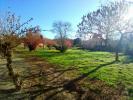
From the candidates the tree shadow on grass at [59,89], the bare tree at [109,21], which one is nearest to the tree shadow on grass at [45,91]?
the tree shadow on grass at [59,89]

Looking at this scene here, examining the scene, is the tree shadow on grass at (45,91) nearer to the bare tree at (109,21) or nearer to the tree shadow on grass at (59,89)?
the tree shadow on grass at (59,89)

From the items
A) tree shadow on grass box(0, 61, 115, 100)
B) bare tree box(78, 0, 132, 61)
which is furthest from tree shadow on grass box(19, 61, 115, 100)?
bare tree box(78, 0, 132, 61)

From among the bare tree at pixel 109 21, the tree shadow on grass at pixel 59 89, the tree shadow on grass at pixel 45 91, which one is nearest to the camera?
the tree shadow on grass at pixel 45 91

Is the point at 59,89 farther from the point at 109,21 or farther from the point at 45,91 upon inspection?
the point at 109,21

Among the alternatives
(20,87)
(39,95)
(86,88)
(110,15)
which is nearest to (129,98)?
(86,88)

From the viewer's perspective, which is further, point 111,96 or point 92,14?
point 92,14

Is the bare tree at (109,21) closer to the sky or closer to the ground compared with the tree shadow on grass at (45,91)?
closer to the sky

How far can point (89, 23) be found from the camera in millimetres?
32219

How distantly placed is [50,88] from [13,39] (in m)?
3.66

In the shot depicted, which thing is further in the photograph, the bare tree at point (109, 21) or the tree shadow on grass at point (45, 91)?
the bare tree at point (109, 21)

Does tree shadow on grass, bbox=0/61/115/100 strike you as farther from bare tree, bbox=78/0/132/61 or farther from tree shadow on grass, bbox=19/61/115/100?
bare tree, bbox=78/0/132/61

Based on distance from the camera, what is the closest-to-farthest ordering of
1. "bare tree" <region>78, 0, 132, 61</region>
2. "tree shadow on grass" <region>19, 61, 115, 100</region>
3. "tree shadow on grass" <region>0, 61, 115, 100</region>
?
"tree shadow on grass" <region>0, 61, 115, 100</region>
"tree shadow on grass" <region>19, 61, 115, 100</region>
"bare tree" <region>78, 0, 132, 61</region>

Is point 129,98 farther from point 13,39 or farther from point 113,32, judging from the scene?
point 113,32

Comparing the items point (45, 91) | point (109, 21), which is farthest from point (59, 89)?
point (109, 21)
